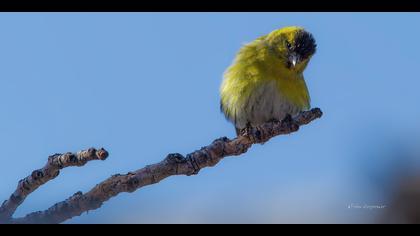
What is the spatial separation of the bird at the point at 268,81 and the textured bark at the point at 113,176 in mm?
2326

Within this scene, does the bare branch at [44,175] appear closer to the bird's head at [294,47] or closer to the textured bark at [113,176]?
the textured bark at [113,176]

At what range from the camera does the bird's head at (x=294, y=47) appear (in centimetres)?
687

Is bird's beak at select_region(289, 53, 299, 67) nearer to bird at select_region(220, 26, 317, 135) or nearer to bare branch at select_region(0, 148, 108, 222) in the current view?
bird at select_region(220, 26, 317, 135)

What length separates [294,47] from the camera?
7023 mm

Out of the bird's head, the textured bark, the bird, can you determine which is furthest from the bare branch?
the bird's head

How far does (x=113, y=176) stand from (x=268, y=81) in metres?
3.32

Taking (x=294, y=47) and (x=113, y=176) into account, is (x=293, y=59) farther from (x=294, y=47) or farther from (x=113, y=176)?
(x=113, y=176)

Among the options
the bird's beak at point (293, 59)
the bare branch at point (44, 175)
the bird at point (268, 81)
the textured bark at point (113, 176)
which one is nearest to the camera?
the textured bark at point (113, 176)

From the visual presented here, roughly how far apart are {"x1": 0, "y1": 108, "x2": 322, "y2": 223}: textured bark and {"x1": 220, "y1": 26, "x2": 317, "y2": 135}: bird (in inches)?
91.6

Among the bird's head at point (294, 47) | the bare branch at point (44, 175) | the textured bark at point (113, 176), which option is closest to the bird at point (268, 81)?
the bird's head at point (294, 47)

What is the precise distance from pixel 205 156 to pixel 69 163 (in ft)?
2.91

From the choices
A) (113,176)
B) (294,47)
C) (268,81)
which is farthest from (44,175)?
(294,47)
